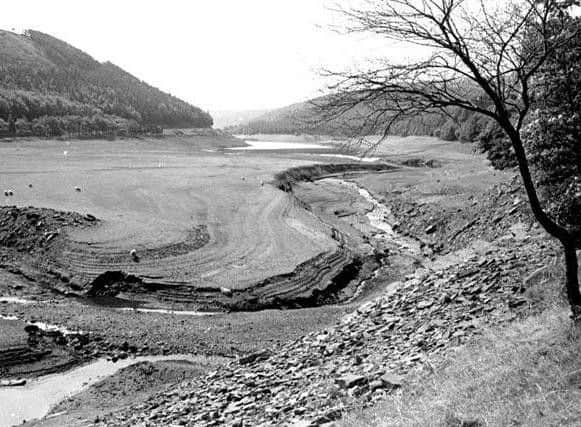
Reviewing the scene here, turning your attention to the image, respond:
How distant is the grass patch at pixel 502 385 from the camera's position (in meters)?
8.12

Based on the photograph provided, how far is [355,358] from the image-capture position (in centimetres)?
1580

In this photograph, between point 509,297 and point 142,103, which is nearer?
point 509,297

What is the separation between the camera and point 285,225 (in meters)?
45.8

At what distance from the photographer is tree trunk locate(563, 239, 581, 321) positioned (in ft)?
35.7

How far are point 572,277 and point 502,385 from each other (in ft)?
10.4

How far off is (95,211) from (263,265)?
20.0 metres

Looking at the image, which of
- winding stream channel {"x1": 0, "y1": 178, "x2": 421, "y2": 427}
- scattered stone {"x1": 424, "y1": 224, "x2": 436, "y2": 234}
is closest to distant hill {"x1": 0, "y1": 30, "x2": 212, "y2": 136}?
scattered stone {"x1": 424, "y1": 224, "x2": 436, "y2": 234}

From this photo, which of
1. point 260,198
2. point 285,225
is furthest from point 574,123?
point 260,198

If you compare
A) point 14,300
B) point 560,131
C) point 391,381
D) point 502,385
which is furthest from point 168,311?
point 560,131

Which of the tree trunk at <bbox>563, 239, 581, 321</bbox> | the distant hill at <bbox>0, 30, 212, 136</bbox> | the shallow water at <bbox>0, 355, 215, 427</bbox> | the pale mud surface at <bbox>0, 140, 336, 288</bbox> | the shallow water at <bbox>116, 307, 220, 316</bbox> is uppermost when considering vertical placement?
the distant hill at <bbox>0, 30, 212, 136</bbox>

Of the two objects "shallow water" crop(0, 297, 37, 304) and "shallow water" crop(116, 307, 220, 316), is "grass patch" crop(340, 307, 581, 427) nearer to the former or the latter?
"shallow water" crop(116, 307, 220, 316)

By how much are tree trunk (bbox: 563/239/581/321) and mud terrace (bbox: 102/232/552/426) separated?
328cm

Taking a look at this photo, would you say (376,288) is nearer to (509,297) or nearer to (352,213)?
(509,297)

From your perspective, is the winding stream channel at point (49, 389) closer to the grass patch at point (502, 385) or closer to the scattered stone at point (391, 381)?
the scattered stone at point (391, 381)
